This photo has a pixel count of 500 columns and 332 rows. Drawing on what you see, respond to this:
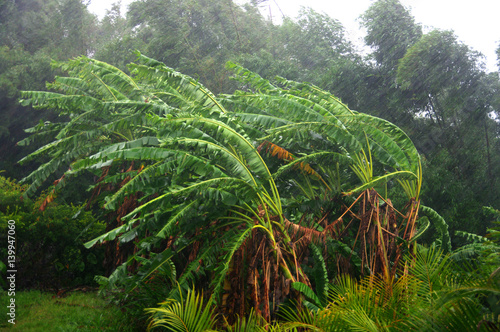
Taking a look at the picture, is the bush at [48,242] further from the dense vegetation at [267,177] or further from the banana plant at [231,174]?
the banana plant at [231,174]

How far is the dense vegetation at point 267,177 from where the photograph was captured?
4.64 meters

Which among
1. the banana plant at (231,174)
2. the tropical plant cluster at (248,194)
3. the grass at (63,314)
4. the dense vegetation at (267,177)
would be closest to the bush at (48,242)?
the dense vegetation at (267,177)

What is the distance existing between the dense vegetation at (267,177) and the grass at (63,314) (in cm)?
37

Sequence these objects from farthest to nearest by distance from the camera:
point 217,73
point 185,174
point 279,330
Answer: point 217,73
point 185,174
point 279,330

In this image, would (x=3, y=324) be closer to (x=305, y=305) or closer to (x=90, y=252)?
(x=90, y=252)

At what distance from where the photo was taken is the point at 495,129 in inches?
573

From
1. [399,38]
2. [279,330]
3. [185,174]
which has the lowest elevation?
[279,330]

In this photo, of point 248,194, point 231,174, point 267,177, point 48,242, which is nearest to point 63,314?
point 48,242

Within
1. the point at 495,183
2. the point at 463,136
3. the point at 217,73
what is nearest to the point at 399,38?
the point at 463,136

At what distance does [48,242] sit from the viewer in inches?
352

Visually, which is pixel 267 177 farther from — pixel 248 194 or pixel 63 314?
pixel 63 314

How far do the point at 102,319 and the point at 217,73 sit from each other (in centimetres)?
1292

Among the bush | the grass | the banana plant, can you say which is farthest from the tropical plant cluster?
the bush

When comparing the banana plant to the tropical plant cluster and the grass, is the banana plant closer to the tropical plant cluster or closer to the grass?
the tropical plant cluster
